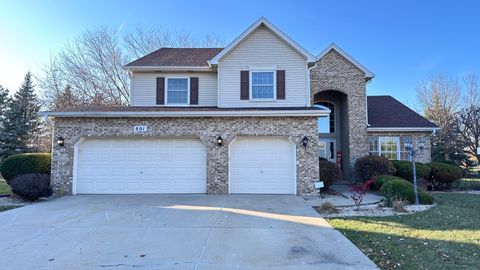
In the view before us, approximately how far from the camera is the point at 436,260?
4879mm

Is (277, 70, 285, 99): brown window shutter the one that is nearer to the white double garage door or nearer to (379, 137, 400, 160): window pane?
the white double garage door

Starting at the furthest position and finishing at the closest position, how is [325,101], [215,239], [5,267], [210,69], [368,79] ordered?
[325,101], [368,79], [210,69], [215,239], [5,267]

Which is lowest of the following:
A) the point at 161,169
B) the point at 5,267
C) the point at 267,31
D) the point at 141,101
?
the point at 5,267

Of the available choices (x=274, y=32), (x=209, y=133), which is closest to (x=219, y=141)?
(x=209, y=133)

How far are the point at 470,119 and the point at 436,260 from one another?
78.9 feet

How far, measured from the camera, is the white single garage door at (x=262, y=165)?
1177 cm

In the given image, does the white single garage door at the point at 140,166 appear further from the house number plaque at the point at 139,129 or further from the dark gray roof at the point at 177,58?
the dark gray roof at the point at 177,58

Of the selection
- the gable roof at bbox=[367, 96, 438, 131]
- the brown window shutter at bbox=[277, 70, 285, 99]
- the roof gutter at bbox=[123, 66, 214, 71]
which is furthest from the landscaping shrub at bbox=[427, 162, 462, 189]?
the roof gutter at bbox=[123, 66, 214, 71]

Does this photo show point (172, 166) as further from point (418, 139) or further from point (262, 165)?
point (418, 139)

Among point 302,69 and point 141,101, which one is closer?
point 302,69

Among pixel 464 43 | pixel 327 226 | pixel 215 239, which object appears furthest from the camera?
pixel 464 43

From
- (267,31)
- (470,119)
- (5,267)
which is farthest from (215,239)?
(470,119)

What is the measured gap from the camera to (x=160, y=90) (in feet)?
47.8

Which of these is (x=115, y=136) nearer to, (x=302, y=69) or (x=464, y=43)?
(x=302, y=69)
